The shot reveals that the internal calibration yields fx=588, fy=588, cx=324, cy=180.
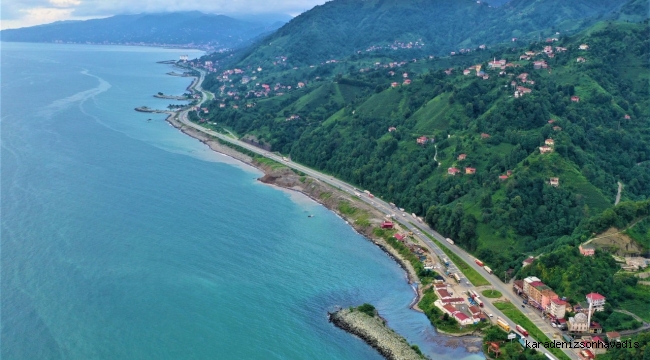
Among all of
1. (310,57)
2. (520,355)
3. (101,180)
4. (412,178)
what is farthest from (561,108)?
(310,57)

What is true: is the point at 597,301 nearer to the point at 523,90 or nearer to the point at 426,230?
the point at 426,230

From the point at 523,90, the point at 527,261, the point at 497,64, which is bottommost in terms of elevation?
the point at 527,261

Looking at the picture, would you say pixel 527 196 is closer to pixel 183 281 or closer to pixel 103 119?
pixel 183 281

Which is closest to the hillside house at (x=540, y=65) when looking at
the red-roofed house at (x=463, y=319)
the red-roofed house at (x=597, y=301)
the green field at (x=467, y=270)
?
the green field at (x=467, y=270)

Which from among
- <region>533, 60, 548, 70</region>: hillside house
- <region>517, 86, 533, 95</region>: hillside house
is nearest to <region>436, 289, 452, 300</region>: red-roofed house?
<region>517, 86, 533, 95</region>: hillside house

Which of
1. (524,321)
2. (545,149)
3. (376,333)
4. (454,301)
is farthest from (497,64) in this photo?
(376,333)

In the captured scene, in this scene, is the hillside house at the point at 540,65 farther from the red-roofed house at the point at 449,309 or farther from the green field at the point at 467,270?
the red-roofed house at the point at 449,309
